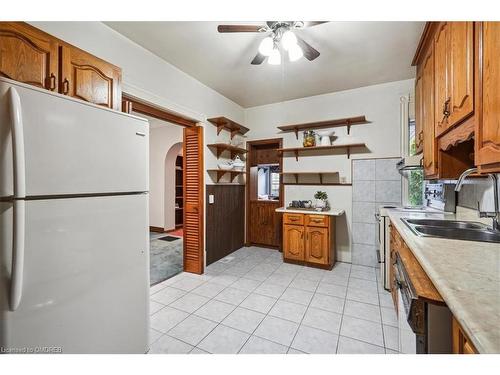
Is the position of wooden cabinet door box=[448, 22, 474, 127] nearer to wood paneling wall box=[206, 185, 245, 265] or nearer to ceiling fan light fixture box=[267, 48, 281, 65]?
ceiling fan light fixture box=[267, 48, 281, 65]

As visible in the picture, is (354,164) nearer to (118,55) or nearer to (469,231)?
(469,231)

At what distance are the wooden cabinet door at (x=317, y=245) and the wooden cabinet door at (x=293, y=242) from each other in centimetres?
9

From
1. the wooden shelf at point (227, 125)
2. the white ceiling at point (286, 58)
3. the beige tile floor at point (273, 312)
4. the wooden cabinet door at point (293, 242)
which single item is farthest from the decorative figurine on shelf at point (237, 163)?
the beige tile floor at point (273, 312)

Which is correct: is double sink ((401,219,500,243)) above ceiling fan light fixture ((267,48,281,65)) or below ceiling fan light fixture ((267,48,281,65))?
below

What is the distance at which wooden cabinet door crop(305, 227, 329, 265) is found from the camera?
3.06 meters

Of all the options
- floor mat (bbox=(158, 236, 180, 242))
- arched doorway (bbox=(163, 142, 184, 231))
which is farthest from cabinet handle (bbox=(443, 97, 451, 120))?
arched doorway (bbox=(163, 142, 184, 231))

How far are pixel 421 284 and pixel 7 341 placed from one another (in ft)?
5.61

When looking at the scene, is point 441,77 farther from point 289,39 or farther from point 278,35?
point 278,35

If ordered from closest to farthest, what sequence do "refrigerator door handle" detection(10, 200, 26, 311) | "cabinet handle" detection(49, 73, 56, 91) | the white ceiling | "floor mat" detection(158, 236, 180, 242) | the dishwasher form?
the dishwasher
"refrigerator door handle" detection(10, 200, 26, 311)
"cabinet handle" detection(49, 73, 56, 91)
the white ceiling
"floor mat" detection(158, 236, 180, 242)

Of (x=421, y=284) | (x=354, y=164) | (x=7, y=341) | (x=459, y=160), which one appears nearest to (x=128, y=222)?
(x=7, y=341)

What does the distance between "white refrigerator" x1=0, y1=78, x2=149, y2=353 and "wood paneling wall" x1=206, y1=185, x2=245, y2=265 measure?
5.97ft

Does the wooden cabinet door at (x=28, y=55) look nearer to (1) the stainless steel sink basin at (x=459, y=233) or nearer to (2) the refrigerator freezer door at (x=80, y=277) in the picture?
(2) the refrigerator freezer door at (x=80, y=277)

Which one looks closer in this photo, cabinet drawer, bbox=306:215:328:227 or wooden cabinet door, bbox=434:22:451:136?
wooden cabinet door, bbox=434:22:451:136

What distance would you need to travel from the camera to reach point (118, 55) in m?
2.03
